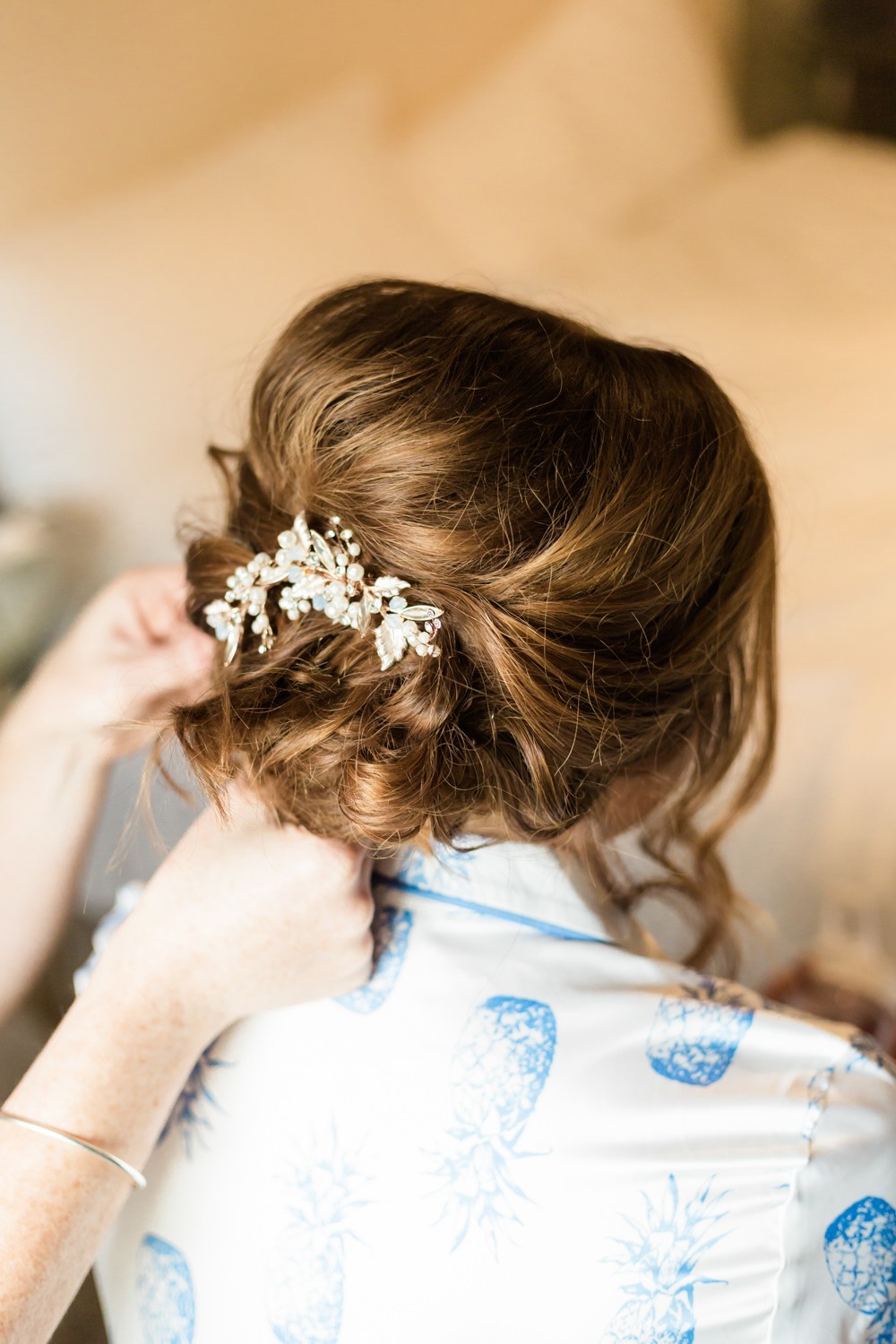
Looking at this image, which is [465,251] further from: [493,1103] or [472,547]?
[493,1103]

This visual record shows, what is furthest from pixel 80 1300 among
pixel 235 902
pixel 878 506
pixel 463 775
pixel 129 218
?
pixel 878 506

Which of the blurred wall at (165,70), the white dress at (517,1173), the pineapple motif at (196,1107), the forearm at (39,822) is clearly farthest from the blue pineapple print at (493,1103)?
the blurred wall at (165,70)

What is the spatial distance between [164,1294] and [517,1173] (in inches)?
7.6

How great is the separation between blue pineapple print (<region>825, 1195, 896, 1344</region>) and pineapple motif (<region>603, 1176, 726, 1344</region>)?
0.20 feet

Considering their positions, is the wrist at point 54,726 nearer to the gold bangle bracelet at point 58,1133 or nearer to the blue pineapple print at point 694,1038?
the gold bangle bracelet at point 58,1133

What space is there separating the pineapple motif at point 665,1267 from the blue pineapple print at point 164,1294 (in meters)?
0.21

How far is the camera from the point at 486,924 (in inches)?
21.1

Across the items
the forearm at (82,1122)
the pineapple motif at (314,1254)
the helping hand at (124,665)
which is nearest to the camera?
the forearm at (82,1122)

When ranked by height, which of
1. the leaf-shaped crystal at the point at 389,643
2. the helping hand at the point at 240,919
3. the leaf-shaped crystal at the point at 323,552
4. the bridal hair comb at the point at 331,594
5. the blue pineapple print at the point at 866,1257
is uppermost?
the leaf-shaped crystal at the point at 323,552

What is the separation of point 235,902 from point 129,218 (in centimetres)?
52

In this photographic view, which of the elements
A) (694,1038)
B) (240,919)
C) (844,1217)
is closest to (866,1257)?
(844,1217)

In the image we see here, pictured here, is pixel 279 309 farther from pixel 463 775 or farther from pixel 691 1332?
pixel 691 1332

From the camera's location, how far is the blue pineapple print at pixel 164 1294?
489 mm

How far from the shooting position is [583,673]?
1.47 feet
